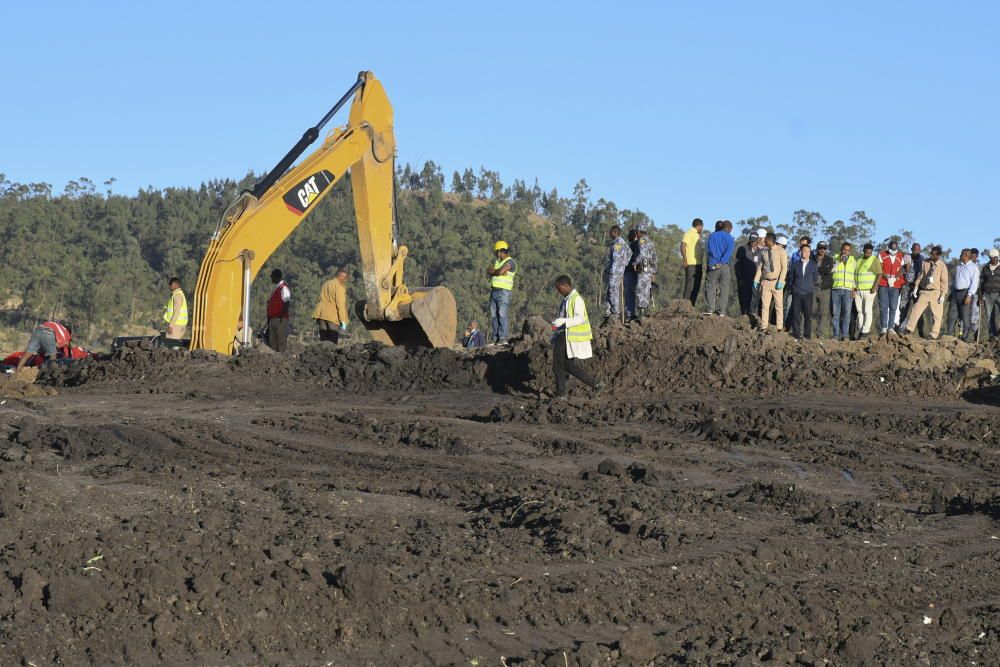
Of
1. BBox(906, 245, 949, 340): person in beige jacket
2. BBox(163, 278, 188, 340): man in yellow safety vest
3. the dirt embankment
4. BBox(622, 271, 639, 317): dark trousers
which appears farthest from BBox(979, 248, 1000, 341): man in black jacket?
BBox(163, 278, 188, 340): man in yellow safety vest

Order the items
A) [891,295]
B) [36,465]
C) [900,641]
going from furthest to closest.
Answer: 1. [891,295]
2. [36,465]
3. [900,641]

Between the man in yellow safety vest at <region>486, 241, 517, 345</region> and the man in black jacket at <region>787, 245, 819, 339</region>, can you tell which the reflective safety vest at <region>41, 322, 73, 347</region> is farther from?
the man in black jacket at <region>787, 245, 819, 339</region>

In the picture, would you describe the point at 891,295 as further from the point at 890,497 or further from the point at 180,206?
the point at 180,206

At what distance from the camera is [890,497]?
34.8 ft

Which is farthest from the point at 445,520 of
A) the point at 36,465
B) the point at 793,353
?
the point at 793,353

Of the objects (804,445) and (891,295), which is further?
(891,295)

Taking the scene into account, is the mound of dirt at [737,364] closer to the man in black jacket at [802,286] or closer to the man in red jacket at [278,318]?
the man in black jacket at [802,286]

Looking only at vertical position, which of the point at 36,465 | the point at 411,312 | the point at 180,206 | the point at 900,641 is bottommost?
the point at 900,641

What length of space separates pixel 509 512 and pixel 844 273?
12.2 m

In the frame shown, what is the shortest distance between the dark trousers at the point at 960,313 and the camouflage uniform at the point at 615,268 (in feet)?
19.2

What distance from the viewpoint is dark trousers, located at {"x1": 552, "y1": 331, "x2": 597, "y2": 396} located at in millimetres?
15125

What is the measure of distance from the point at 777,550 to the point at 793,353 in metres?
9.50

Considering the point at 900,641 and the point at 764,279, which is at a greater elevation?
the point at 764,279

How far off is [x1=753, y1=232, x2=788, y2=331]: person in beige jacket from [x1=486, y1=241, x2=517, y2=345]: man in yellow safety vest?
12.6 ft
